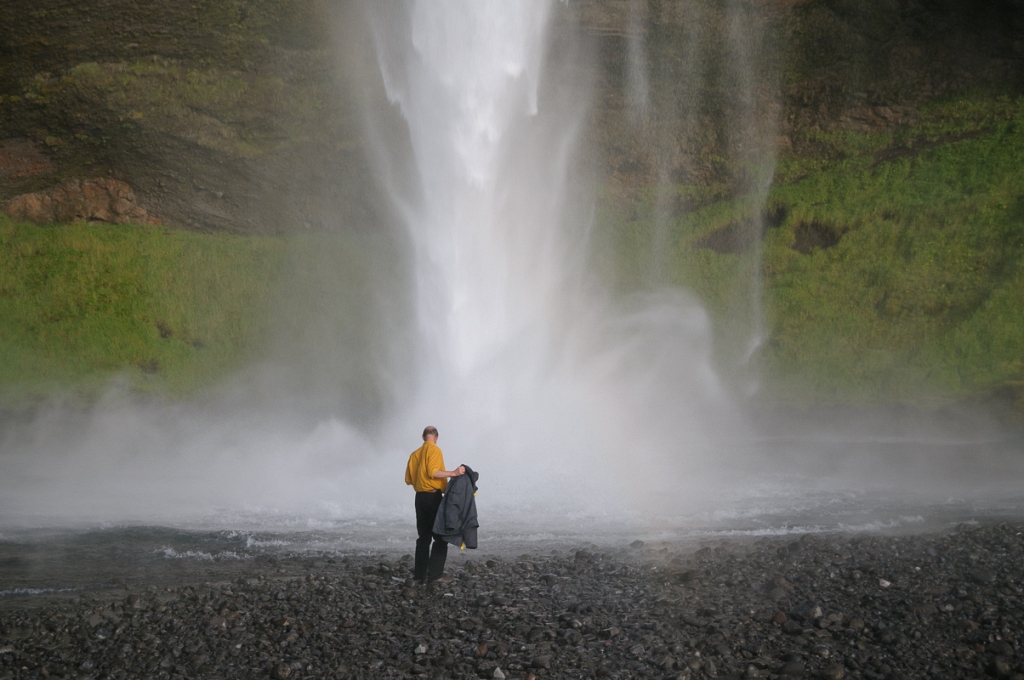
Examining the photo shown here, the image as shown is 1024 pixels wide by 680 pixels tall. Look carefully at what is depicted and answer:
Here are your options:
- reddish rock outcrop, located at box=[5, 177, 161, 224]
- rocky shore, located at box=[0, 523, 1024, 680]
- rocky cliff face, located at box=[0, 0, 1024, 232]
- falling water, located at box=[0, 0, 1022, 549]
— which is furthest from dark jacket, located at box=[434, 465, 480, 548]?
reddish rock outcrop, located at box=[5, 177, 161, 224]

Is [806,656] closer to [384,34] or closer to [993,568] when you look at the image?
[993,568]

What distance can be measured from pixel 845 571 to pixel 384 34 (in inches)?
718

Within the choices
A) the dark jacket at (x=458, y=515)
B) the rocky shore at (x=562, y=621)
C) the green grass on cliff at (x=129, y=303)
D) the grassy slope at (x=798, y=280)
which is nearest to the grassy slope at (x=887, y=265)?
the grassy slope at (x=798, y=280)

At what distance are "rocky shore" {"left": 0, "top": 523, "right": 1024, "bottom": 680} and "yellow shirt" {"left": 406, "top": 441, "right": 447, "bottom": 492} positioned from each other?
3.01 feet

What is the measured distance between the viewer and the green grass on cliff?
22.8 meters

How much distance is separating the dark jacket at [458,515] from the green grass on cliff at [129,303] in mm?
17072

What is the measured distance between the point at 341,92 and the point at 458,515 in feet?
67.4

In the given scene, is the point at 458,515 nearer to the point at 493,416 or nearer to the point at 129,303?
the point at 493,416

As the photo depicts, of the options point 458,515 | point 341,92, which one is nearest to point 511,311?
point 458,515

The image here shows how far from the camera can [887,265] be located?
2300 cm

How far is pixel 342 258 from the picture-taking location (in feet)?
84.1

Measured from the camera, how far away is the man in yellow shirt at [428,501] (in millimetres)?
7648

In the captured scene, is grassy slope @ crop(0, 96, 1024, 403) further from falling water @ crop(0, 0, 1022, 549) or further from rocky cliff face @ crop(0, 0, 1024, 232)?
falling water @ crop(0, 0, 1022, 549)

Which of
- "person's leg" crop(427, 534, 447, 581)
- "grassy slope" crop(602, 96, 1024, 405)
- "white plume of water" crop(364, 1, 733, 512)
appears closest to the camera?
"person's leg" crop(427, 534, 447, 581)
